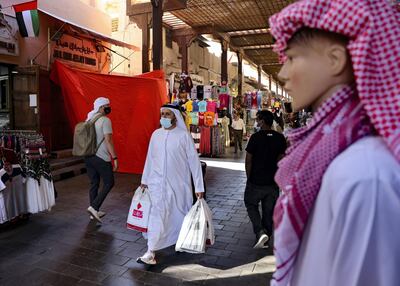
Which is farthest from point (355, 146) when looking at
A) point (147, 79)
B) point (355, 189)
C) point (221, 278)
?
point (147, 79)

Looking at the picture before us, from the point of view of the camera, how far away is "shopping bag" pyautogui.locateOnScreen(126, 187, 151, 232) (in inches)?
143

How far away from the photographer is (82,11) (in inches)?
444

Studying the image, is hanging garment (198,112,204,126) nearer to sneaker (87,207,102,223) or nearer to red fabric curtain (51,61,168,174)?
red fabric curtain (51,61,168,174)

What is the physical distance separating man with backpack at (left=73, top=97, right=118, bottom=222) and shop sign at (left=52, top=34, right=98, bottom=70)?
576 centimetres

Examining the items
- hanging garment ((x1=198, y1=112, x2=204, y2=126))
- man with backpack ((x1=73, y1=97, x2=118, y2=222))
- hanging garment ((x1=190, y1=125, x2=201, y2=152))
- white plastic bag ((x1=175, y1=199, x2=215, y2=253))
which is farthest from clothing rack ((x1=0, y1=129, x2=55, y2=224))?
hanging garment ((x1=198, y1=112, x2=204, y2=126))

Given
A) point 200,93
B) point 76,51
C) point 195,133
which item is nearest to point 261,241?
point 195,133

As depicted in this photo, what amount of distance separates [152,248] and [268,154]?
5.64 feet

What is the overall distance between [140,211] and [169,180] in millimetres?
444

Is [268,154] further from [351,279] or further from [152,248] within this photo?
[351,279]

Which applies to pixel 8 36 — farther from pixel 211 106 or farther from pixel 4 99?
pixel 211 106

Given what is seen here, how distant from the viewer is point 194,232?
3.49 meters

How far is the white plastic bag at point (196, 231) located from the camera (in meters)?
3.47

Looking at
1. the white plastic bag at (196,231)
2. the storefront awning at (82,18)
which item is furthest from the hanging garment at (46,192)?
the storefront awning at (82,18)

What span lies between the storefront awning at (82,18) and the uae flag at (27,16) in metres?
1.46
